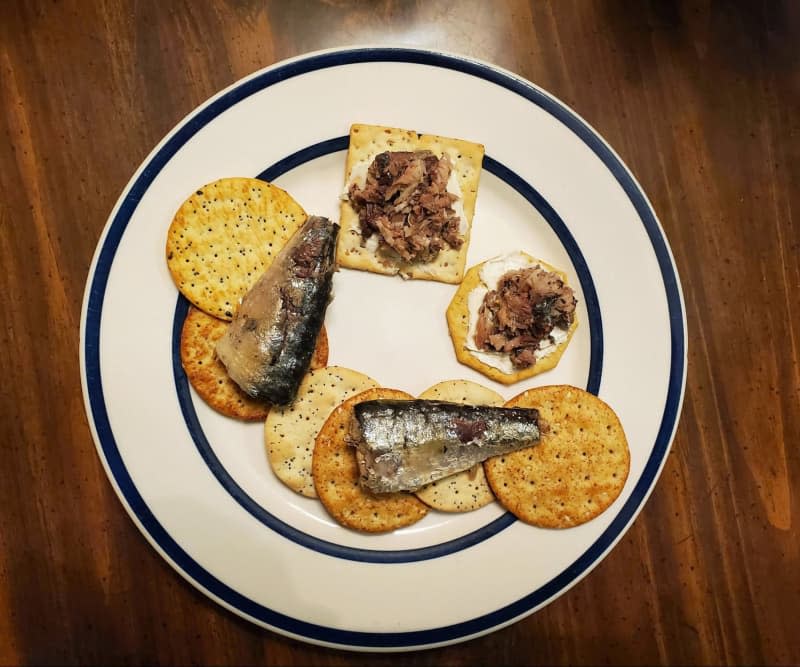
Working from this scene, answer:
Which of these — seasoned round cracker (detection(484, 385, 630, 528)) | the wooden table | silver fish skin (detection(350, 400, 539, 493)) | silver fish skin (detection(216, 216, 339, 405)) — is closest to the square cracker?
silver fish skin (detection(216, 216, 339, 405))

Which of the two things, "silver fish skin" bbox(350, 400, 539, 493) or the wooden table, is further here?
the wooden table

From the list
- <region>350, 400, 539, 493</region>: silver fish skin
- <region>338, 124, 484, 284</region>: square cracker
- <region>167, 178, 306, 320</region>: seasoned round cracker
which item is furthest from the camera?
<region>338, 124, 484, 284</region>: square cracker

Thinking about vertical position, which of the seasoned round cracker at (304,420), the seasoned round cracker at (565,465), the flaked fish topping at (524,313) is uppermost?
the flaked fish topping at (524,313)

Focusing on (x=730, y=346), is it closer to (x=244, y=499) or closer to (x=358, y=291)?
(x=358, y=291)

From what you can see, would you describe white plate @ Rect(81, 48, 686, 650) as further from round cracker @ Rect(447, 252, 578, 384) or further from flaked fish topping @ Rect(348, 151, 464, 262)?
flaked fish topping @ Rect(348, 151, 464, 262)

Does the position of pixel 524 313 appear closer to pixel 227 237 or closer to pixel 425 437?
pixel 425 437

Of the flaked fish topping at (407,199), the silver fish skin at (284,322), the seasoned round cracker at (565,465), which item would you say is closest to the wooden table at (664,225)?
the seasoned round cracker at (565,465)

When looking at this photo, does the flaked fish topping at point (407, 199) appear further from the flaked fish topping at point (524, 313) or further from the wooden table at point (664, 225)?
the wooden table at point (664, 225)
